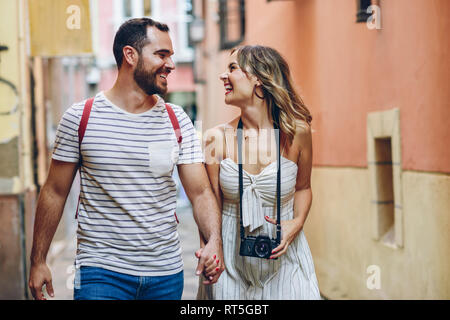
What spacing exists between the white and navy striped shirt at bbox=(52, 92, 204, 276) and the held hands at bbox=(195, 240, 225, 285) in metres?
0.12

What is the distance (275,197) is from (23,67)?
4.35 m

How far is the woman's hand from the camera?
12.1ft

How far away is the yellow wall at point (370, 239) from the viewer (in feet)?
17.4

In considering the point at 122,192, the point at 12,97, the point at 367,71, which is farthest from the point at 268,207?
the point at 12,97

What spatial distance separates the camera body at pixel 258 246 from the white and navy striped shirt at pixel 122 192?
0.37 metres

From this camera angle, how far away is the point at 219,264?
360cm

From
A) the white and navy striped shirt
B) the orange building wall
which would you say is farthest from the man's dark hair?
the orange building wall

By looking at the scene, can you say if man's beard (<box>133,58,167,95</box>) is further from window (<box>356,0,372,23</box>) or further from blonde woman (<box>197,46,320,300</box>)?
window (<box>356,0,372,23</box>)

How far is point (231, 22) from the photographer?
1499 centimetres

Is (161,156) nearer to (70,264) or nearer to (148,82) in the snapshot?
(148,82)

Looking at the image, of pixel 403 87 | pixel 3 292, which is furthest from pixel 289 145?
pixel 3 292

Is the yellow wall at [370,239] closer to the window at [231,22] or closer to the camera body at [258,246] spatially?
the camera body at [258,246]

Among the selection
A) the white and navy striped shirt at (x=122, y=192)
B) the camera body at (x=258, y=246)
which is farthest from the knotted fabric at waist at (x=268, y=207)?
the white and navy striped shirt at (x=122, y=192)

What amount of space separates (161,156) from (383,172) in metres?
3.80
